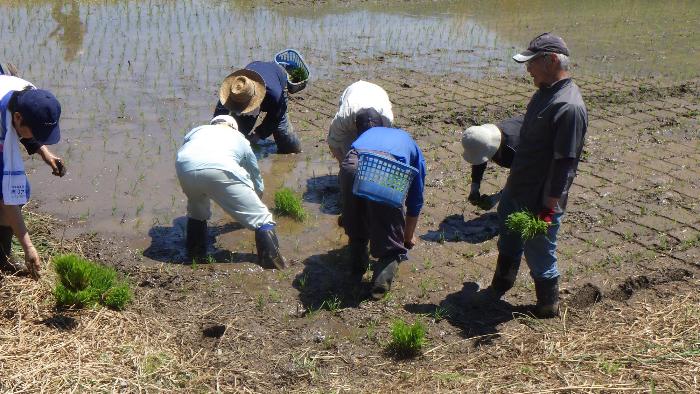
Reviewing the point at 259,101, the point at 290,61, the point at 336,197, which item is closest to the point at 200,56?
the point at 290,61

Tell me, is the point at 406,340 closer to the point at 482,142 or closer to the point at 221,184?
the point at 221,184

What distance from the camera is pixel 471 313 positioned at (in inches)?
205

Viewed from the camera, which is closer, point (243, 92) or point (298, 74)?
point (243, 92)

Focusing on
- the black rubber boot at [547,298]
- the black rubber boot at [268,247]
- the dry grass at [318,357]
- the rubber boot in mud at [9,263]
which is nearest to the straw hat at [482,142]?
the black rubber boot at [547,298]

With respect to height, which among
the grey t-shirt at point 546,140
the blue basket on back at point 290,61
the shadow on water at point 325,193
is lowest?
the shadow on water at point 325,193

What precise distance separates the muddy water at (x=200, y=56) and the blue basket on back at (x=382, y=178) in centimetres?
138

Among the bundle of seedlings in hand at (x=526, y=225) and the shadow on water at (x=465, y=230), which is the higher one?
the bundle of seedlings in hand at (x=526, y=225)

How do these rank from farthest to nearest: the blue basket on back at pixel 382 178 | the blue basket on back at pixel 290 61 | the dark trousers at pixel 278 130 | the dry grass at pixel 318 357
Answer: the blue basket on back at pixel 290 61
the dark trousers at pixel 278 130
the blue basket on back at pixel 382 178
the dry grass at pixel 318 357

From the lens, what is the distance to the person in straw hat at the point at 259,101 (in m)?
6.64

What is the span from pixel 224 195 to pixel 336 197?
1799 mm

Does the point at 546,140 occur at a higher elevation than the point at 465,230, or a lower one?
higher

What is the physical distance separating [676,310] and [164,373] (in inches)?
129

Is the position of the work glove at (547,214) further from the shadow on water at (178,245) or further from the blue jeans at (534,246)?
the shadow on water at (178,245)

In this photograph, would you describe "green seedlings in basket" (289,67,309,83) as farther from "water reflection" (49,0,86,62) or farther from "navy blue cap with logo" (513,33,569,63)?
"water reflection" (49,0,86,62)
